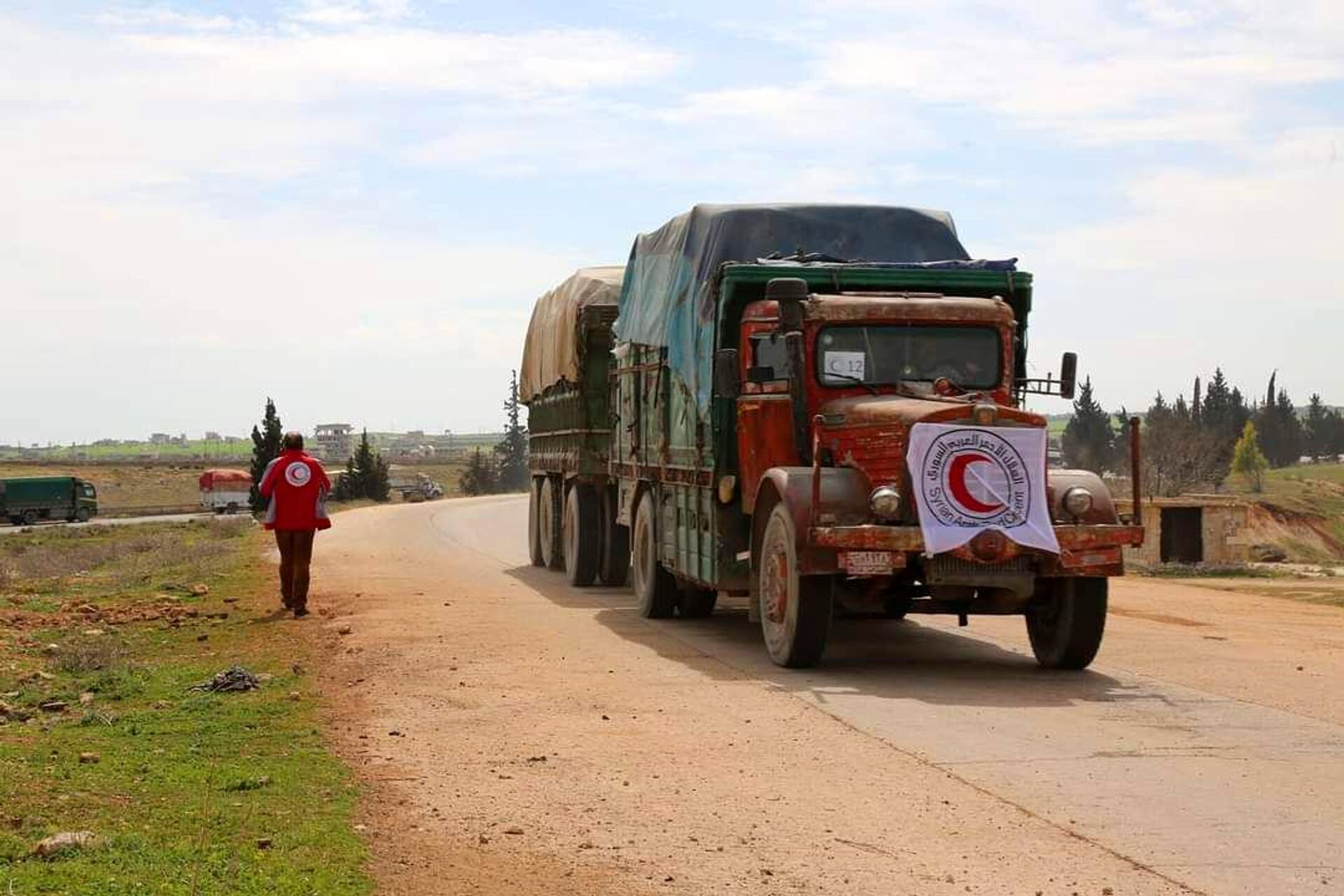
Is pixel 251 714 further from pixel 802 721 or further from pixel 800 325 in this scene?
pixel 800 325

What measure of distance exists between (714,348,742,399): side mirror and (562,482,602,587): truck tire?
29.6 ft

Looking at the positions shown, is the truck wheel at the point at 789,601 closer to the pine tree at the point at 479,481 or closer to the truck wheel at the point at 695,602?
the truck wheel at the point at 695,602

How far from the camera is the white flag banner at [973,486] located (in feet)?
41.5

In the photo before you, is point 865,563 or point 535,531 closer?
point 865,563

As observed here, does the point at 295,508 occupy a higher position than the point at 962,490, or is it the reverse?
the point at 962,490

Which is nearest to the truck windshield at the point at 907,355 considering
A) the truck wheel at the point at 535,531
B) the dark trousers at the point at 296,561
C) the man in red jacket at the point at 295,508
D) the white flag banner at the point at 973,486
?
the white flag banner at the point at 973,486

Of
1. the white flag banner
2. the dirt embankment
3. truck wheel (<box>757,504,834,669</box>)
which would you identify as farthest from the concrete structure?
the white flag banner

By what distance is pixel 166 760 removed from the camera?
9695 millimetres

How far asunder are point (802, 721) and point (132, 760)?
3951 millimetres

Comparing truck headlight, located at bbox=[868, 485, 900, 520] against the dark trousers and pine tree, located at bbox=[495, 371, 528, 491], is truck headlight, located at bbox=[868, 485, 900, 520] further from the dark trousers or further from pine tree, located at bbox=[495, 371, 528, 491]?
pine tree, located at bbox=[495, 371, 528, 491]

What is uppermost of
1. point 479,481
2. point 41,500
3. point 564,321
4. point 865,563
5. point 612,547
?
point 564,321

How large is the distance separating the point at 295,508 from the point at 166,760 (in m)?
9.03

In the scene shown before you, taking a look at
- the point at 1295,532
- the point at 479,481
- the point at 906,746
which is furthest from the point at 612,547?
the point at 479,481

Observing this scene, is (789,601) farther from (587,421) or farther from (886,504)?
(587,421)
